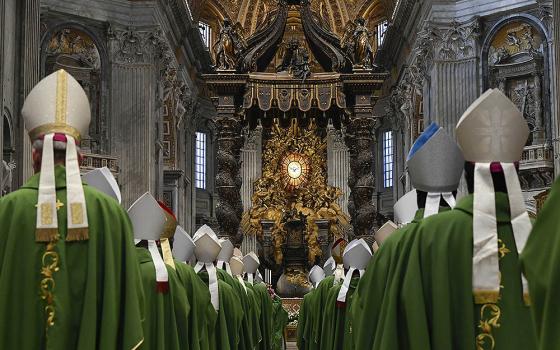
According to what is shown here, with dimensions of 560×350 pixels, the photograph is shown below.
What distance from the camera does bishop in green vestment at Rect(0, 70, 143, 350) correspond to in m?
4.32

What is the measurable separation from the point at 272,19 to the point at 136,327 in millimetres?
15533

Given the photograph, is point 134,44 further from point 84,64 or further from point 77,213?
point 77,213

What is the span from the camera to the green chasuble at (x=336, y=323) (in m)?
9.67

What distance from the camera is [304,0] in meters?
19.7

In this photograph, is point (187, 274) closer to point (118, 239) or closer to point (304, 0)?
point (118, 239)

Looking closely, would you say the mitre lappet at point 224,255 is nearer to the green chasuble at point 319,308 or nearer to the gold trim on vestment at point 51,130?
the green chasuble at point 319,308

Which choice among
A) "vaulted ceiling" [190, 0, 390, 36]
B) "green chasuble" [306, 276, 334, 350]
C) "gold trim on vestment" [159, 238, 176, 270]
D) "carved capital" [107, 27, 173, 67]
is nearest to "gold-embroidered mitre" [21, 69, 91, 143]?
"gold trim on vestment" [159, 238, 176, 270]

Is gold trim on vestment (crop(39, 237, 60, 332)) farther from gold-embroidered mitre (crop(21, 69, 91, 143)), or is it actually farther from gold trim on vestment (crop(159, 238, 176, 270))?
gold trim on vestment (crop(159, 238, 176, 270))

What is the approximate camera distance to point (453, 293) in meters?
4.13

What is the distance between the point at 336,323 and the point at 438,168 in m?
5.91

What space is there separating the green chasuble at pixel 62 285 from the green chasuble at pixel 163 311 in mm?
1727

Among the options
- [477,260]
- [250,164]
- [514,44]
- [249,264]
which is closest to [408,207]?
[477,260]

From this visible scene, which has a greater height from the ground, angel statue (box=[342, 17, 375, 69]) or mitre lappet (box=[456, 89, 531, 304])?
angel statue (box=[342, 17, 375, 69])

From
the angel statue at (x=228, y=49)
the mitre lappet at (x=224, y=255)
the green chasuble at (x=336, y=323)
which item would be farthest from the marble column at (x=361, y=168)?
the green chasuble at (x=336, y=323)
